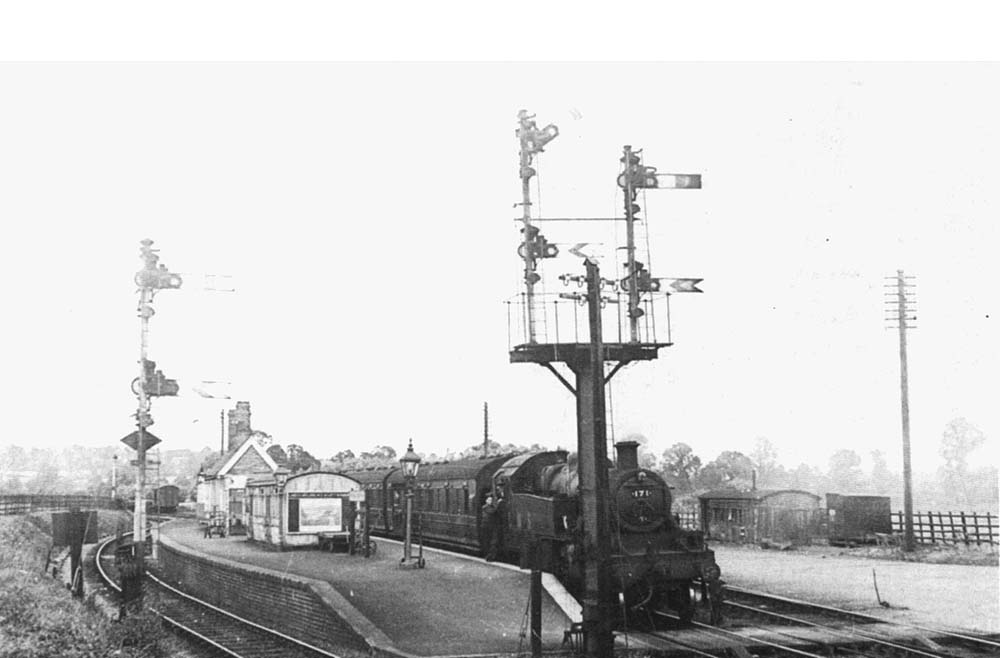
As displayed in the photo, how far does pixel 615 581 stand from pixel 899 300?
64.9 ft

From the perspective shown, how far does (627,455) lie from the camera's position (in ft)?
50.4

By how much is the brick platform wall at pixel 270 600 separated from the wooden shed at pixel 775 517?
1698cm

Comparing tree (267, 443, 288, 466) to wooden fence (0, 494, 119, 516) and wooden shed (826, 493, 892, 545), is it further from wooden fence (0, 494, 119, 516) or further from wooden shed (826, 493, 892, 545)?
wooden shed (826, 493, 892, 545)

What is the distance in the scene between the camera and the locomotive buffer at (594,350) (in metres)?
10.8

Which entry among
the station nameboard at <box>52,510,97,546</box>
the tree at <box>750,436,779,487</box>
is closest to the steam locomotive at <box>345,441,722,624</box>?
the station nameboard at <box>52,510,97,546</box>

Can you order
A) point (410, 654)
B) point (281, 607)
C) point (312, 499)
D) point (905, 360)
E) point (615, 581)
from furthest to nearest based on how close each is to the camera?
point (905, 360) < point (312, 499) < point (281, 607) < point (615, 581) < point (410, 654)

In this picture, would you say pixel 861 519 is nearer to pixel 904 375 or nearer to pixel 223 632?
pixel 904 375

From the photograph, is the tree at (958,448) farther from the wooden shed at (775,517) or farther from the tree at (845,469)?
the tree at (845,469)

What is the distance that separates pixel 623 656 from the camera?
11.9 meters

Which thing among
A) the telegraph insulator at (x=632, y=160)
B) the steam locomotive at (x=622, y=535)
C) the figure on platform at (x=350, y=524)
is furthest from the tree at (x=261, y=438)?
the telegraph insulator at (x=632, y=160)

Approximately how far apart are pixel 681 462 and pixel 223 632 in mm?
48841

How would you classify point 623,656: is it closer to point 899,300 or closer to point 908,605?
point 908,605

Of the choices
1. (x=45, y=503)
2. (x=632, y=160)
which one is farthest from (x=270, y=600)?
(x=45, y=503)

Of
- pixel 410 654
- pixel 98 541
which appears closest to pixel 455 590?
Result: pixel 410 654
